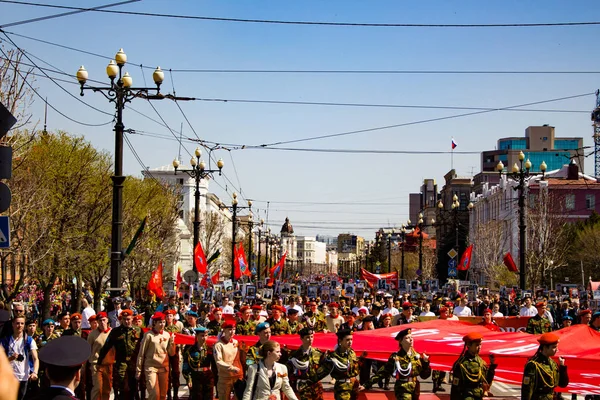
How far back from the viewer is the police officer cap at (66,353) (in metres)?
4.79

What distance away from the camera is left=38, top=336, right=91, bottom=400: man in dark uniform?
473 cm

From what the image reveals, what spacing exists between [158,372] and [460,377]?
536 cm

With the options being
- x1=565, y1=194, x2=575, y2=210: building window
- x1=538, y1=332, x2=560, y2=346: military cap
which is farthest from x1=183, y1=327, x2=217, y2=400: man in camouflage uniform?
x1=565, y1=194, x2=575, y2=210: building window

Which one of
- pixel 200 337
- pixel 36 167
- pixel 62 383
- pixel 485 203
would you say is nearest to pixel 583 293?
pixel 36 167

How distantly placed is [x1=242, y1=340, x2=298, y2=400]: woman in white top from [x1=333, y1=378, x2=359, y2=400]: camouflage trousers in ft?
4.26

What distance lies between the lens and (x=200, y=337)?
14180 millimetres

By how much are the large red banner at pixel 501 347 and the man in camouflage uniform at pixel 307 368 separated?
6.36 ft

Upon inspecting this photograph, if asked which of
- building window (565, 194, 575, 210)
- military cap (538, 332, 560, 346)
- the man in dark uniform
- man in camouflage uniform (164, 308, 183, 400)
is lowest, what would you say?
man in camouflage uniform (164, 308, 183, 400)

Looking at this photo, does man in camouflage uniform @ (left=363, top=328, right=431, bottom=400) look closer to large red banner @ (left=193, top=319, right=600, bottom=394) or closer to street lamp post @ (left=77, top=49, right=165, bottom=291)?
large red banner @ (left=193, top=319, right=600, bottom=394)

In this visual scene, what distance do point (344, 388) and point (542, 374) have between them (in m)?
2.46

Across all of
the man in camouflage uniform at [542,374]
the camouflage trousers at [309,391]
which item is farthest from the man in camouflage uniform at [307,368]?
the man in camouflage uniform at [542,374]

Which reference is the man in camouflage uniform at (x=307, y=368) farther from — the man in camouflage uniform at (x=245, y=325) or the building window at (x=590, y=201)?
the building window at (x=590, y=201)

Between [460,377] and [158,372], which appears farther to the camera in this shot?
[158,372]

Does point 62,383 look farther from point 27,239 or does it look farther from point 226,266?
point 226,266
